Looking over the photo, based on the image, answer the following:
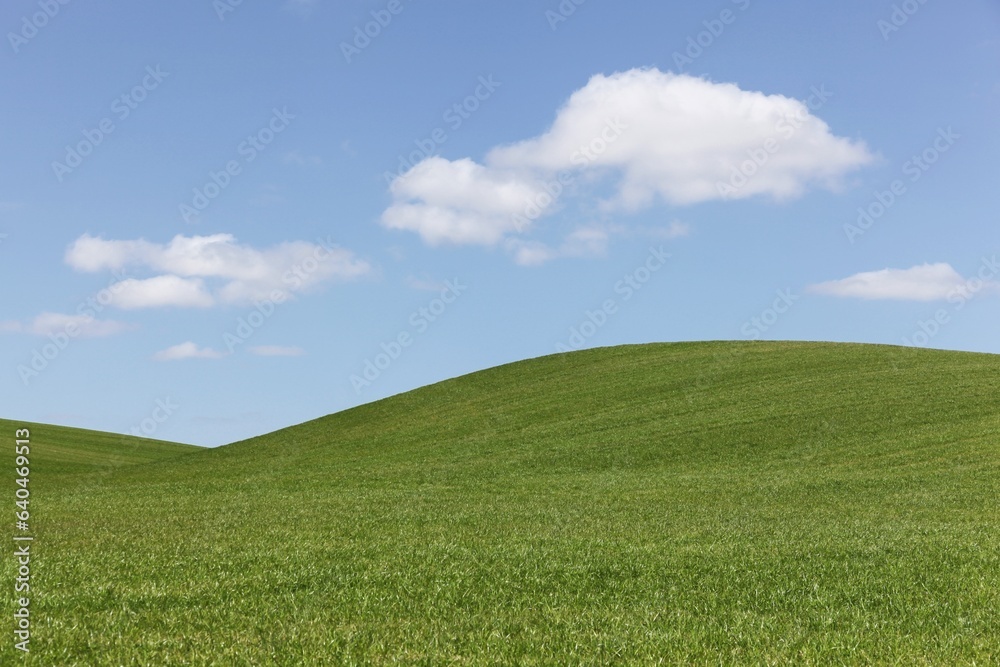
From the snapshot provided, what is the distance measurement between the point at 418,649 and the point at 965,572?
1239 cm

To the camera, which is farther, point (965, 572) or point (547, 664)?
point (965, 572)

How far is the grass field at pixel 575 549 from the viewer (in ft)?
38.4

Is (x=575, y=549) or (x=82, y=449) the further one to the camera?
(x=82, y=449)

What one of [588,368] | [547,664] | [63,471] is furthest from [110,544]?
[588,368]

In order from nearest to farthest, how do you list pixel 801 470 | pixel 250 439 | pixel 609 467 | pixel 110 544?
pixel 110 544 → pixel 801 470 → pixel 609 467 → pixel 250 439

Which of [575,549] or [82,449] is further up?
[82,449]

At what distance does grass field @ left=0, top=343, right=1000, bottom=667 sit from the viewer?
1171 cm

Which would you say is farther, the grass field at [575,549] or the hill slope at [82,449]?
the hill slope at [82,449]

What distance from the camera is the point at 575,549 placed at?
18.9 meters

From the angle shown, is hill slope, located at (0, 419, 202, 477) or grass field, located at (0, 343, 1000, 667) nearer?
grass field, located at (0, 343, 1000, 667)

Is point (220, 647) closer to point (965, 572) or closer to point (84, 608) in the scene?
point (84, 608)

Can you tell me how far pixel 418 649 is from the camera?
445 inches

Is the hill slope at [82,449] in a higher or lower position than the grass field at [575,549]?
higher

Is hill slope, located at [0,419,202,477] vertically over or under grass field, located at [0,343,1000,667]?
over
